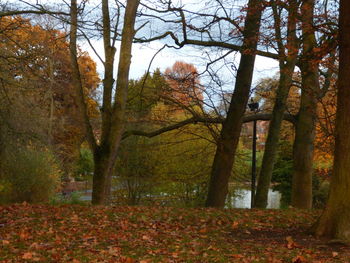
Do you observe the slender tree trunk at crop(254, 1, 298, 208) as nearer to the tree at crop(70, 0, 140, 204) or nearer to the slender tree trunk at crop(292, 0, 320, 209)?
the slender tree trunk at crop(292, 0, 320, 209)

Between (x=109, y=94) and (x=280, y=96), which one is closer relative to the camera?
(x=109, y=94)

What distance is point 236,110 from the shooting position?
12477 millimetres

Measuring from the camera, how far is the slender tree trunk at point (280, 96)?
11.8 meters

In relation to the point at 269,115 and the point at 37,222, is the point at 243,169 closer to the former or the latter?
the point at 269,115

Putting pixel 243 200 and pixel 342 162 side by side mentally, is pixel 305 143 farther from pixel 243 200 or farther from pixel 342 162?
pixel 243 200

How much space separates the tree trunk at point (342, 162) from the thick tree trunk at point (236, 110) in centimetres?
479

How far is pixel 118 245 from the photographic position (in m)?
6.71

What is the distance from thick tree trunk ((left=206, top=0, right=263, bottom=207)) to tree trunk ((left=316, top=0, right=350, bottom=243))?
189 inches

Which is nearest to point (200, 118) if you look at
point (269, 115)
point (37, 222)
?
point (269, 115)

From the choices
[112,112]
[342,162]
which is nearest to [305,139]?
[112,112]

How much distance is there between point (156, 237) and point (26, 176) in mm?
12044

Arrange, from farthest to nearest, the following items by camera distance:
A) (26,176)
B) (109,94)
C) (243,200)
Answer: (243,200)
(26,176)
(109,94)

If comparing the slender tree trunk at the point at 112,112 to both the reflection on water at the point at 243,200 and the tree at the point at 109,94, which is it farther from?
the reflection on water at the point at 243,200

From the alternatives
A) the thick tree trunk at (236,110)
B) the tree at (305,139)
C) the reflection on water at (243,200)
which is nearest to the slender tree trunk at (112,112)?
the thick tree trunk at (236,110)
